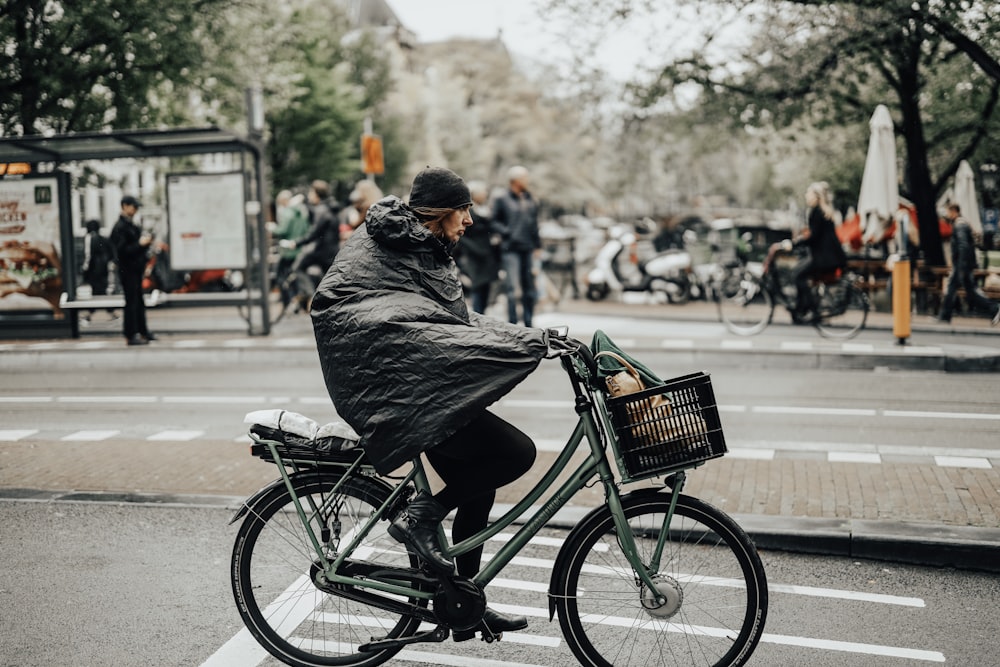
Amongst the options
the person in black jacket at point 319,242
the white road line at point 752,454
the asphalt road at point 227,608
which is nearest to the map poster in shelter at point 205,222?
the person in black jacket at point 319,242

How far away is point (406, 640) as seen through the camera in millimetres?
3664

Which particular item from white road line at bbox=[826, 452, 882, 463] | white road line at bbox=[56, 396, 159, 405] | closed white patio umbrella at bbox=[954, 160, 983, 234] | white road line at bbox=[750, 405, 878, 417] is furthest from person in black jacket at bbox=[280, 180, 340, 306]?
closed white patio umbrella at bbox=[954, 160, 983, 234]

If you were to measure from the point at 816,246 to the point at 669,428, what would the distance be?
11.9 m

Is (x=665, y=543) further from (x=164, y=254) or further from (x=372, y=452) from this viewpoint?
(x=164, y=254)

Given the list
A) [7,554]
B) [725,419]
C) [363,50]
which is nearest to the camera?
[7,554]

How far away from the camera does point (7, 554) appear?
5.28 metres

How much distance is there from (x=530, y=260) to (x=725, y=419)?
4.98 m

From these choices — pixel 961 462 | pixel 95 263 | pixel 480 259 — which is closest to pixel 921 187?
pixel 480 259

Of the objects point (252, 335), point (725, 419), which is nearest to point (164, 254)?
point (252, 335)

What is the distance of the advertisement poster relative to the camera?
14.8 m

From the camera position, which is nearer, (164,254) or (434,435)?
(434,435)

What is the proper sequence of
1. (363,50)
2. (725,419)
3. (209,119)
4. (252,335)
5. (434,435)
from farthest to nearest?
1. (363,50)
2. (209,119)
3. (252,335)
4. (725,419)
5. (434,435)

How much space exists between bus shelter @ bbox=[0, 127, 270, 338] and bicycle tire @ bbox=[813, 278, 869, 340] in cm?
749

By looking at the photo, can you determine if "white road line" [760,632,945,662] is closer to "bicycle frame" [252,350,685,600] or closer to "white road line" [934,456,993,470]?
"bicycle frame" [252,350,685,600]
